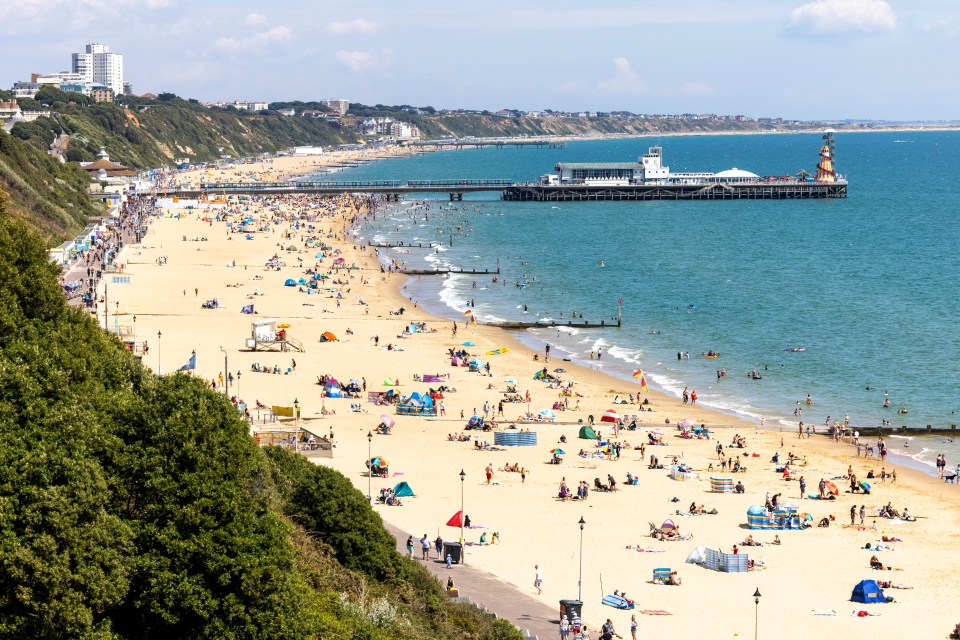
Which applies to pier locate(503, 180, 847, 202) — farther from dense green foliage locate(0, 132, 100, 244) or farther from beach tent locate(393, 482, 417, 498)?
beach tent locate(393, 482, 417, 498)

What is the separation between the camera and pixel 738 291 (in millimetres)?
63906

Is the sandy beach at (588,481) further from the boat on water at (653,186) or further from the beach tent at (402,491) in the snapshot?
the boat on water at (653,186)

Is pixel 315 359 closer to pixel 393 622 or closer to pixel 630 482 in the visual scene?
pixel 630 482

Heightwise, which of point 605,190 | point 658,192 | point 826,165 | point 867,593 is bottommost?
point 867,593

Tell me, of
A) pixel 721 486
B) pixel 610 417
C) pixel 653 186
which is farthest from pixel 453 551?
pixel 653 186

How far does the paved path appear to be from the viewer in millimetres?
20594

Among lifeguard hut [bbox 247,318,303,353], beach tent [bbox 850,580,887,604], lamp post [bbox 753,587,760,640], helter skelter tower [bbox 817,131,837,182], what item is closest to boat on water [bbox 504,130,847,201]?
helter skelter tower [bbox 817,131,837,182]

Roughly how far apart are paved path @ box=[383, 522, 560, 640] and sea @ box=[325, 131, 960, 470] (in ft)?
52.1

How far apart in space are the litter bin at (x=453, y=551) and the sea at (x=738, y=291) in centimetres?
1571

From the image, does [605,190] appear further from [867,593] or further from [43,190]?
[867,593]

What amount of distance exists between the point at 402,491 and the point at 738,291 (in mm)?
39114

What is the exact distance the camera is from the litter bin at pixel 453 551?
2364cm

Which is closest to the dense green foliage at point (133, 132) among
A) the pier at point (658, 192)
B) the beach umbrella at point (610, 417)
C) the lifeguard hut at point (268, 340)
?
the pier at point (658, 192)

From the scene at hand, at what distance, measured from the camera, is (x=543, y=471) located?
104ft
